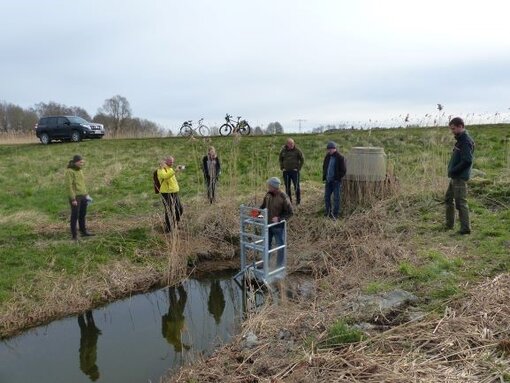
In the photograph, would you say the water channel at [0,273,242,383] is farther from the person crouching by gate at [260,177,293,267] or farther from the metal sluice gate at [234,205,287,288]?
the person crouching by gate at [260,177,293,267]

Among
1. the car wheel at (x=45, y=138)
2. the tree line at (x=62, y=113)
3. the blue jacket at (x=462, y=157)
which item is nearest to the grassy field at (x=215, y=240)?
the blue jacket at (x=462, y=157)

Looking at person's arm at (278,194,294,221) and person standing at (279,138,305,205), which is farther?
person standing at (279,138,305,205)

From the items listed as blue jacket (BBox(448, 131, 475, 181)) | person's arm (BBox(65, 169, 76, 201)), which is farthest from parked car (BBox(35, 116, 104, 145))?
blue jacket (BBox(448, 131, 475, 181))

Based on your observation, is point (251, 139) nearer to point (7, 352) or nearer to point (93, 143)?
point (93, 143)

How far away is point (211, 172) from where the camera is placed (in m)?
9.80

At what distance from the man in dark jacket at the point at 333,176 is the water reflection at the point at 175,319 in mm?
3436

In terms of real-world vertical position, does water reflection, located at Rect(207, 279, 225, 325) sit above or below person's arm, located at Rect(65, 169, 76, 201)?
below

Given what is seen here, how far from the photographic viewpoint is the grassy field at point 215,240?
19.8 ft

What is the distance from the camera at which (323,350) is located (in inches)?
161

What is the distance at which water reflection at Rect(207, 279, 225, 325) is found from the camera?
6.70 m

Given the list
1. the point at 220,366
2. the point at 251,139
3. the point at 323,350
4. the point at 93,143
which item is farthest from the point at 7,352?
the point at 93,143

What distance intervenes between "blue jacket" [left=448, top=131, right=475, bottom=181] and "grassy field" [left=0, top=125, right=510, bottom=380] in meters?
1.04

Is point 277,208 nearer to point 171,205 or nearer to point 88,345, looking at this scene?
point 171,205

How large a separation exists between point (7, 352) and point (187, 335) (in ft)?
7.23
